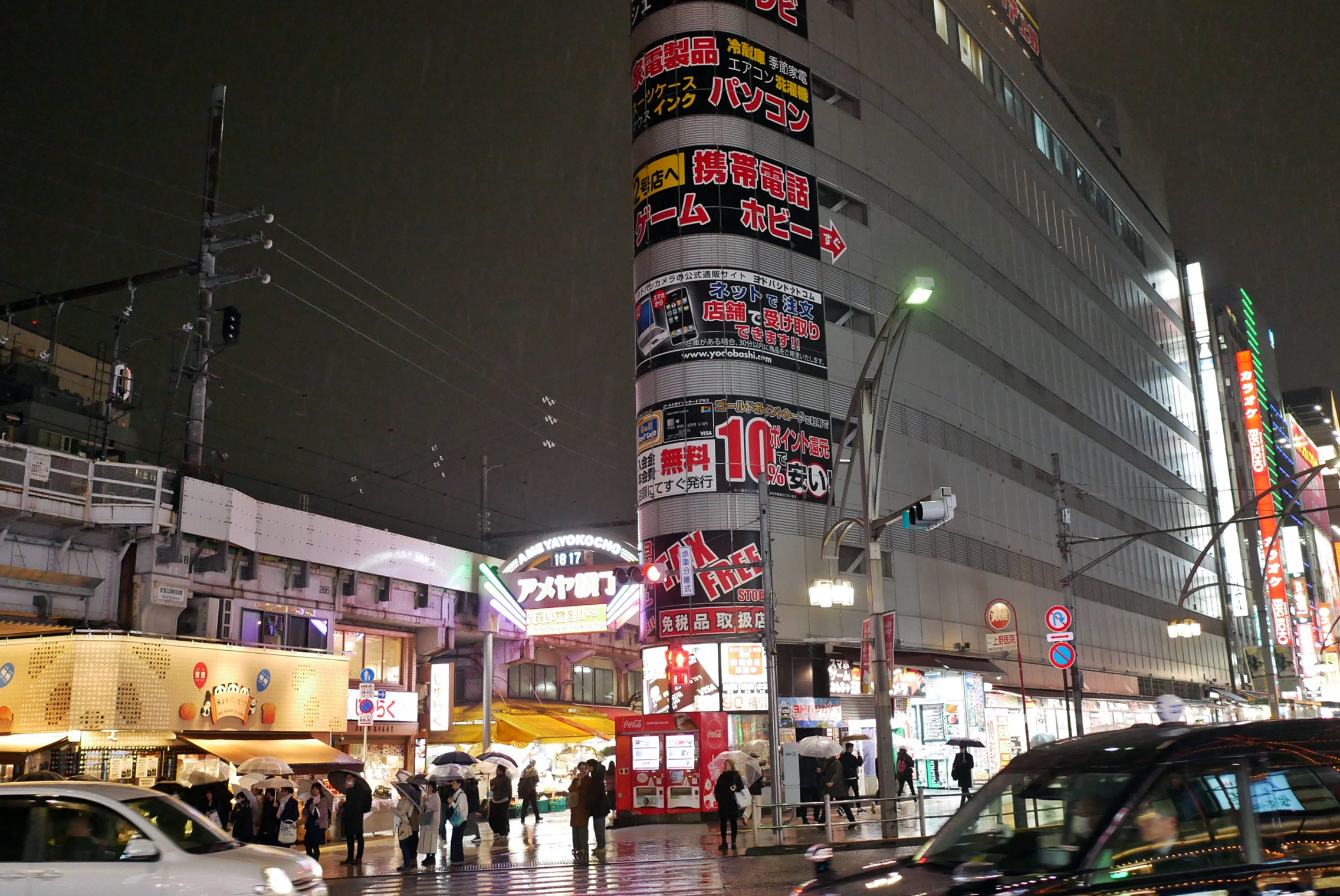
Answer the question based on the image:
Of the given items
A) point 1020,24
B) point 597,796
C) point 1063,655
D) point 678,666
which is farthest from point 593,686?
point 1020,24

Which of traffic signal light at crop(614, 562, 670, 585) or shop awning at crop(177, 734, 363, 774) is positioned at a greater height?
traffic signal light at crop(614, 562, 670, 585)

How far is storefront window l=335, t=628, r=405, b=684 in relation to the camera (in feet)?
123

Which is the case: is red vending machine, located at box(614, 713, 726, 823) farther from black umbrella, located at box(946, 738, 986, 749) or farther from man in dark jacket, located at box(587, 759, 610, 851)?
man in dark jacket, located at box(587, 759, 610, 851)

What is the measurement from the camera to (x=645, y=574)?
1380 inches

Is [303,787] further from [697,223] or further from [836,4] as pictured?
[836,4]

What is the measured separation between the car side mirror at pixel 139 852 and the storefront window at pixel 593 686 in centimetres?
4196

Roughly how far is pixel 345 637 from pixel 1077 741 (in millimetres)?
33440

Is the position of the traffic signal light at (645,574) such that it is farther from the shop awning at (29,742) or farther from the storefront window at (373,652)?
the shop awning at (29,742)

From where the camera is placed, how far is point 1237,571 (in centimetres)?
8106

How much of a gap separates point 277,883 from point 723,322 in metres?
27.8

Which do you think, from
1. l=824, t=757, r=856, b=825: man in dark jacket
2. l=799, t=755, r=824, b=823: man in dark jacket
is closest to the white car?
l=824, t=757, r=856, b=825: man in dark jacket

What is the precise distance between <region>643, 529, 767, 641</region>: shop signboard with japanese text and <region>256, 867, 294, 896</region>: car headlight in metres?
24.5

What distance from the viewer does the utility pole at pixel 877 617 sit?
73.9 feet

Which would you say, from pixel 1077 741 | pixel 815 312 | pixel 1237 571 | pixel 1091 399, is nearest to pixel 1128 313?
pixel 1091 399
